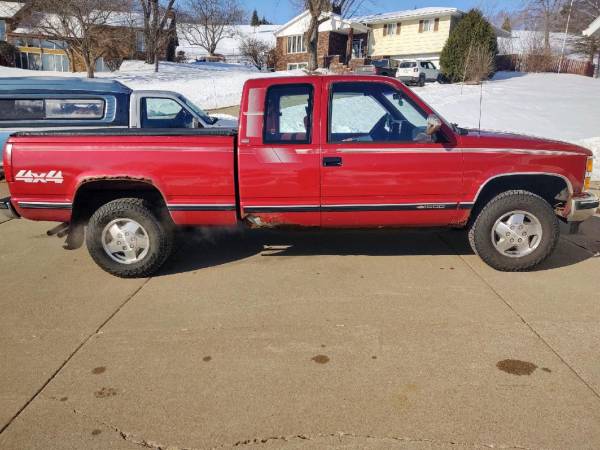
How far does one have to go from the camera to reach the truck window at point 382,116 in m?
4.46

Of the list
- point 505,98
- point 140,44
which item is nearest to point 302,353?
point 505,98

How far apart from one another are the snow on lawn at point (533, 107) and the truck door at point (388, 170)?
581cm

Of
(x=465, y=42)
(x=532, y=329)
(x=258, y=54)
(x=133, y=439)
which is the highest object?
(x=258, y=54)

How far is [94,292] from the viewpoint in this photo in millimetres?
4316

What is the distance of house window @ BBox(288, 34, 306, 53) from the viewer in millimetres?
44831

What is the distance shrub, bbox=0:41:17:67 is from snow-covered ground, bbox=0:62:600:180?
7.16 meters

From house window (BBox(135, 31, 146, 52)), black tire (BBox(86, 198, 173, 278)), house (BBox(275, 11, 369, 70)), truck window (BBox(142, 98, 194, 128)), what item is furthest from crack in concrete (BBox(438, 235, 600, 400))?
house (BBox(275, 11, 369, 70))

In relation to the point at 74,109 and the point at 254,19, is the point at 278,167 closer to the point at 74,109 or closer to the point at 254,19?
the point at 74,109

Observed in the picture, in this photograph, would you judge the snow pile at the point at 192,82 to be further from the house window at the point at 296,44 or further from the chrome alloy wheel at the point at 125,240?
the chrome alloy wheel at the point at 125,240

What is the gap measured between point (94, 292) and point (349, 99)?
297 centimetres

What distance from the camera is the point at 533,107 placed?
57.0 feet

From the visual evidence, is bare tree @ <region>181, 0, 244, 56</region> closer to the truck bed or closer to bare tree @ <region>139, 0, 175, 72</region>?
bare tree @ <region>139, 0, 175, 72</region>

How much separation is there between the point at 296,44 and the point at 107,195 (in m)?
44.3

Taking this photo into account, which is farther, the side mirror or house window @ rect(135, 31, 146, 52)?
house window @ rect(135, 31, 146, 52)
